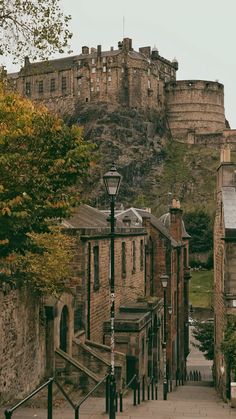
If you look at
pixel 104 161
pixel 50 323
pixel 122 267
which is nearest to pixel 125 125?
pixel 104 161

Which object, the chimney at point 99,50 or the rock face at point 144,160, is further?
the chimney at point 99,50

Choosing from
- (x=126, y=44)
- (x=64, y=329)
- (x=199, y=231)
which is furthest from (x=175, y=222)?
(x=126, y=44)

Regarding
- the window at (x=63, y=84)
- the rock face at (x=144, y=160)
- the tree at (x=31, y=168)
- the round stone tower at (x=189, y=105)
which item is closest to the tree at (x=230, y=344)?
the tree at (x=31, y=168)

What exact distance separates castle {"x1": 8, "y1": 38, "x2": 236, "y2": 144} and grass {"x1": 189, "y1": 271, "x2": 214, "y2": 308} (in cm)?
4748

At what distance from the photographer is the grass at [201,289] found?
238 ft

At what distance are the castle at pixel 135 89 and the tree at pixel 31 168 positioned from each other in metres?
101

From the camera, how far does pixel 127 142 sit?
123625 millimetres

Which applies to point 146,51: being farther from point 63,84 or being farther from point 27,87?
point 27,87

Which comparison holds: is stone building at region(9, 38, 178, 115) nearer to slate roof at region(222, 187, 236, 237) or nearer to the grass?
the grass

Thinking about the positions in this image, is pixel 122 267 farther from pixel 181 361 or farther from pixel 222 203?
pixel 181 361

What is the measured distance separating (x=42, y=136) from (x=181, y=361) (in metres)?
34.7

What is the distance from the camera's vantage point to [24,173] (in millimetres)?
16016

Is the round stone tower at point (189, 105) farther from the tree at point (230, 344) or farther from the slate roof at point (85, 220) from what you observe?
the tree at point (230, 344)

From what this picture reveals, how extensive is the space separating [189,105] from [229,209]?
110385 mm
